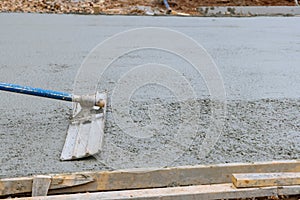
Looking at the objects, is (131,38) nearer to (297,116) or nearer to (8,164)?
(297,116)

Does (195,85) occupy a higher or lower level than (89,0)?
lower

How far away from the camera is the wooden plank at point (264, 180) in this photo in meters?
1.18

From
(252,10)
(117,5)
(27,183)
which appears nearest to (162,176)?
(27,183)

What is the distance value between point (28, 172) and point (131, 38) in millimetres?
2654

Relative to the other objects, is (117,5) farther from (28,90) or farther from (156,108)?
(28,90)

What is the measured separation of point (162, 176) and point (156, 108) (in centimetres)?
80

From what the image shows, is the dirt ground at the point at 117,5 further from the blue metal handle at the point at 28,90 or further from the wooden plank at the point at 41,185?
the wooden plank at the point at 41,185

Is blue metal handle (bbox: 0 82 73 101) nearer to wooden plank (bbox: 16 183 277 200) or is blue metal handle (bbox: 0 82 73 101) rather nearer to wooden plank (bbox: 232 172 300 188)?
wooden plank (bbox: 16 183 277 200)

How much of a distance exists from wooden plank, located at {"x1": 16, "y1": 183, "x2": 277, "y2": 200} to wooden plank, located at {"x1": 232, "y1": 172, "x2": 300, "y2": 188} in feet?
0.05

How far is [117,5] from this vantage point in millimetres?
8148

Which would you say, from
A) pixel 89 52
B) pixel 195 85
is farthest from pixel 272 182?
pixel 89 52

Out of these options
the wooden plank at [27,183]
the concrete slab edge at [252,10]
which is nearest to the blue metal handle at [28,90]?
the wooden plank at [27,183]

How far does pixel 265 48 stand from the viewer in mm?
3764

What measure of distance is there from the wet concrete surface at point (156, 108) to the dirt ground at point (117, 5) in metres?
3.03
